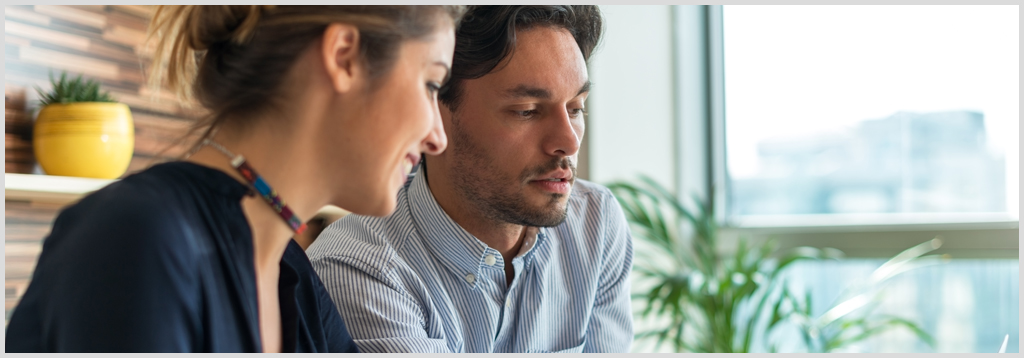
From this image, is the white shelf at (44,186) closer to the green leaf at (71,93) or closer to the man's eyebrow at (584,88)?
the green leaf at (71,93)

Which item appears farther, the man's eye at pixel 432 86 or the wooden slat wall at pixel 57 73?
the wooden slat wall at pixel 57 73

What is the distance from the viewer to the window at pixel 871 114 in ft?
8.93

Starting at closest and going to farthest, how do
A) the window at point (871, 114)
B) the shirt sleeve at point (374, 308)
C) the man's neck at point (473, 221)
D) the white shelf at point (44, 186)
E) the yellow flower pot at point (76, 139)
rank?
1. the shirt sleeve at point (374, 308)
2. the man's neck at point (473, 221)
3. the white shelf at point (44, 186)
4. the yellow flower pot at point (76, 139)
5. the window at point (871, 114)

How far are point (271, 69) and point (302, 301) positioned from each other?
0.37m

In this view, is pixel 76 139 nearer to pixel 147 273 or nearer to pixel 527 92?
pixel 527 92

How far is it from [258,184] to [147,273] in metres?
0.18

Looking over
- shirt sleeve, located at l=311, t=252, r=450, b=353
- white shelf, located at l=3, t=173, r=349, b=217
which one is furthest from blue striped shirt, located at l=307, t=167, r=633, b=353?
white shelf, located at l=3, t=173, r=349, b=217

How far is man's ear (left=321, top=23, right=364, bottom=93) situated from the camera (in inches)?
32.4

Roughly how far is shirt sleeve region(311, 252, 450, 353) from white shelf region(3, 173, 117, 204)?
69 centimetres

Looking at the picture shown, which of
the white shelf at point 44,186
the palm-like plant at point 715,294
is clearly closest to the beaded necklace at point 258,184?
the white shelf at point 44,186

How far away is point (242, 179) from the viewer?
817mm

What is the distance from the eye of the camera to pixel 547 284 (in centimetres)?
155

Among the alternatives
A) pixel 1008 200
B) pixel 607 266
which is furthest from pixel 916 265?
pixel 607 266

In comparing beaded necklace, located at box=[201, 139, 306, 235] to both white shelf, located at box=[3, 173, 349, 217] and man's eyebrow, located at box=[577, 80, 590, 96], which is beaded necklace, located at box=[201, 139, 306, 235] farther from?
white shelf, located at box=[3, 173, 349, 217]
